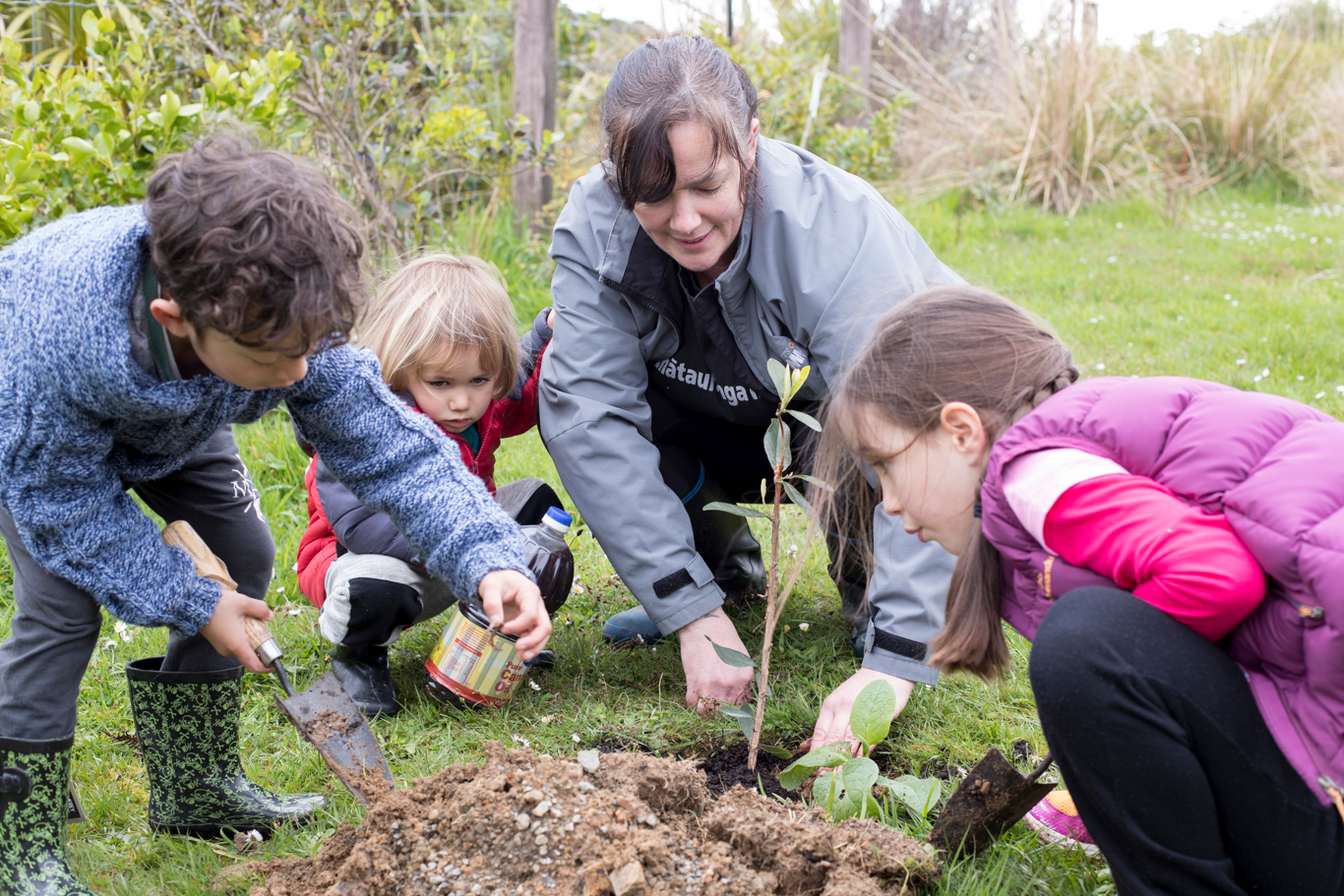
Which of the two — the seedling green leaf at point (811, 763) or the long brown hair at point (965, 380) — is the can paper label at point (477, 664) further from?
the long brown hair at point (965, 380)

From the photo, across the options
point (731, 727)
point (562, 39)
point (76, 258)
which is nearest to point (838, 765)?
point (731, 727)

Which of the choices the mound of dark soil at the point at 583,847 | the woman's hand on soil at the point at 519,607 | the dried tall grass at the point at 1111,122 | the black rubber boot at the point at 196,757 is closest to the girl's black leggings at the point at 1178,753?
the mound of dark soil at the point at 583,847

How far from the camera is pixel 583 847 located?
1.44 meters

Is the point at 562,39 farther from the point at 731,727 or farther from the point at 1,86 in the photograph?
the point at 731,727

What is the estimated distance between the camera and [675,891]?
1401 mm

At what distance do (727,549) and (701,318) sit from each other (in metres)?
0.72

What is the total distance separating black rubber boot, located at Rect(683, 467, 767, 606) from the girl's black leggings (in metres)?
1.44

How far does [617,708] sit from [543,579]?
316 mm

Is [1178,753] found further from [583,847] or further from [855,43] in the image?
[855,43]

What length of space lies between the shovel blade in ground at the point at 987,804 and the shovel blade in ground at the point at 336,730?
0.89 m

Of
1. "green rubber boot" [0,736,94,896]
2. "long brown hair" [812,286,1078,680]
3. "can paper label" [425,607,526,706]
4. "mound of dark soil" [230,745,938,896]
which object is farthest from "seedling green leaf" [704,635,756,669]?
"green rubber boot" [0,736,94,896]

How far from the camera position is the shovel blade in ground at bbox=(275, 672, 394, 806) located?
1.72 m

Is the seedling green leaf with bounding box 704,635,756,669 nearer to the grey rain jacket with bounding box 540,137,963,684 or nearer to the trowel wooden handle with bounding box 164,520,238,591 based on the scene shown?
the grey rain jacket with bounding box 540,137,963,684

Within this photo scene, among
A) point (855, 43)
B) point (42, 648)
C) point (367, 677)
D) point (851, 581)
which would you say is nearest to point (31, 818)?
point (42, 648)
